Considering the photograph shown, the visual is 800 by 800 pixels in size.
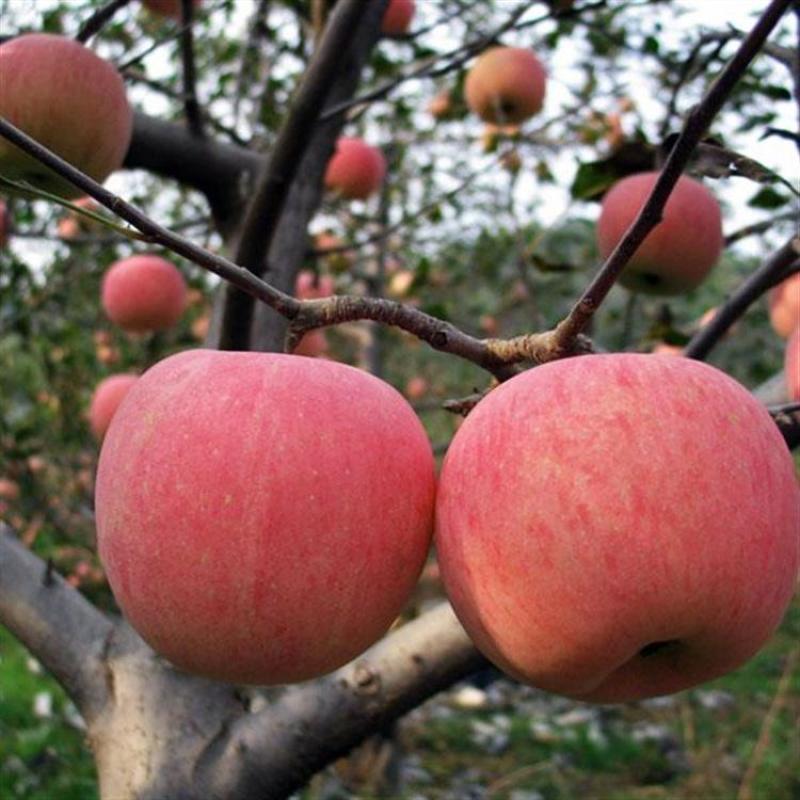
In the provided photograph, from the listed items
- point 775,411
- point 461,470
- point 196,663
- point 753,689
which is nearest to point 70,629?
point 196,663

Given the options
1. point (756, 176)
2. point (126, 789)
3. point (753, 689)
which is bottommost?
point (753, 689)

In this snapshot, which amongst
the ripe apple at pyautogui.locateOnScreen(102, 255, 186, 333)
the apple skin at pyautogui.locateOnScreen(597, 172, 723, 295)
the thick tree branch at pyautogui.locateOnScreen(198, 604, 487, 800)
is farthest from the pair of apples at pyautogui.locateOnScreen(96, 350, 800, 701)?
the ripe apple at pyautogui.locateOnScreen(102, 255, 186, 333)

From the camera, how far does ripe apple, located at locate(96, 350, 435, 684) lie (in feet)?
2.24

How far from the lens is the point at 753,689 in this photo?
13.7 ft

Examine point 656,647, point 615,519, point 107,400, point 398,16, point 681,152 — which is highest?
point 398,16

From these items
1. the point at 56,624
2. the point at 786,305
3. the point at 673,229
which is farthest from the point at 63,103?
the point at 786,305

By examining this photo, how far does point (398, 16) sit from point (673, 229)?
1218mm

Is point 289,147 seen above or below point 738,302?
above

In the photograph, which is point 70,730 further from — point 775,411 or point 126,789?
point 775,411

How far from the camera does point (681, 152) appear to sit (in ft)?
2.07

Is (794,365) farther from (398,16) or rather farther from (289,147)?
(398,16)

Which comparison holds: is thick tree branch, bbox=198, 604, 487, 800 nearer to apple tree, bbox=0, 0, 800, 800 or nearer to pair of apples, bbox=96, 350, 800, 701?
apple tree, bbox=0, 0, 800, 800

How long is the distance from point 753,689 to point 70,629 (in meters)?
3.73

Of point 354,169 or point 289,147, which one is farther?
point 354,169
